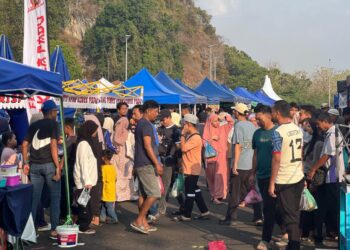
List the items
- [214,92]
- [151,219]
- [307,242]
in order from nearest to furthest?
1. [307,242]
2. [151,219]
3. [214,92]

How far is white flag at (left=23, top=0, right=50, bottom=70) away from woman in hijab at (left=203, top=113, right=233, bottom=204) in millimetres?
3435

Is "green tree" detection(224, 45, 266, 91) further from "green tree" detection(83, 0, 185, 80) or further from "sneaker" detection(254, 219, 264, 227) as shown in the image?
"sneaker" detection(254, 219, 264, 227)

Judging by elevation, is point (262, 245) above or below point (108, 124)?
below

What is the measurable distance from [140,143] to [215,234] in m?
1.82

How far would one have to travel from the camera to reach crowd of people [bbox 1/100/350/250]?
23.7 ft

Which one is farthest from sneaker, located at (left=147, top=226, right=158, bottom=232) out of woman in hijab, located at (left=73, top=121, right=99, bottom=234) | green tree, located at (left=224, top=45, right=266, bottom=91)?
green tree, located at (left=224, top=45, right=266, bottom=91)

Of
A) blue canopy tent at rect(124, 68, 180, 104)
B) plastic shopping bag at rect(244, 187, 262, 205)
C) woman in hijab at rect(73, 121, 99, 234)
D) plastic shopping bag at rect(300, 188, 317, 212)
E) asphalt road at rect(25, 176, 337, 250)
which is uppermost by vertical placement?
blue canopy tent at rect(124, 68, 180, 104)

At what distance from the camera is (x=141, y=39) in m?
80.5

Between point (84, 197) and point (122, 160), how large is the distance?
9.01 feet

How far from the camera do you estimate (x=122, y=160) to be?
36.9 ft

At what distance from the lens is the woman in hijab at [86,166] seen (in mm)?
8625

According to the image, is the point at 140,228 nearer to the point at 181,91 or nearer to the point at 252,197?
the point at 252,197

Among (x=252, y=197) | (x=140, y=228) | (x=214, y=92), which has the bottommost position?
(x=140, y=228)

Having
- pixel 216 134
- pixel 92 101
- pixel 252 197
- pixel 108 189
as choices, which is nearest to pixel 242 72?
pixel 92 101
